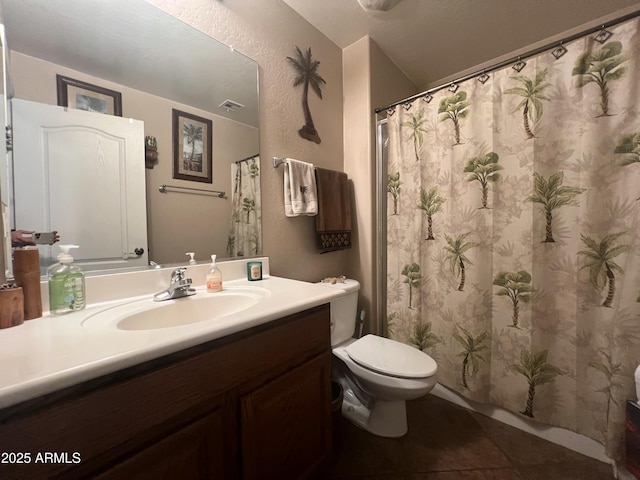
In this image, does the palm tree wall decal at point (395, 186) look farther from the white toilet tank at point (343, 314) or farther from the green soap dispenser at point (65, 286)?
the green soap dispenser at point (65, 286)

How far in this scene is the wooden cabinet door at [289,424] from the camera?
28.0 inches

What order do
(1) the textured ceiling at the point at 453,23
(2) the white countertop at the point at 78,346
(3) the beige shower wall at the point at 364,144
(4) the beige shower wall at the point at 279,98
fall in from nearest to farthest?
(2) the white countertop at the point at 78,346 → (4) the beige shower wall at the point at 279,98 → (1) the textured ceiling at the point at 453,23 → (3) the beige shower wall at the point at 364,144

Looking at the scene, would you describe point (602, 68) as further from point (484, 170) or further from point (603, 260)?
point (603, 260)

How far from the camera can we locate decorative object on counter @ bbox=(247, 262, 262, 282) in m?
1.21

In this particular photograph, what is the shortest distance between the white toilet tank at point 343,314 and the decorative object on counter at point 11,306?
3.71 ft

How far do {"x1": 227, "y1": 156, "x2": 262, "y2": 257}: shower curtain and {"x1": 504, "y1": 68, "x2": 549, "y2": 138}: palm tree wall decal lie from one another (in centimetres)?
133

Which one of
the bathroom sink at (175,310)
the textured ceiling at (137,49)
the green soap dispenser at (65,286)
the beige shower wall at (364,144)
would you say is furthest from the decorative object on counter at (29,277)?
A: the beige shower wall at (364,144)

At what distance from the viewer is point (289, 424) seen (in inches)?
32.2

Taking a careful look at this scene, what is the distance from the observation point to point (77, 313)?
2.46ft

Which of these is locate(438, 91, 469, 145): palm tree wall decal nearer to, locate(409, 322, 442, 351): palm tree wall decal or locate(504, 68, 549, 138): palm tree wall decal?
locate(504, 68, 549, 138): palm tree wall decal

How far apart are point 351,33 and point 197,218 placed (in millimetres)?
1575

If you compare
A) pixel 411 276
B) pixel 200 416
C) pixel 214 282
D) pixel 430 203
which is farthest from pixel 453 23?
pixel 200 416

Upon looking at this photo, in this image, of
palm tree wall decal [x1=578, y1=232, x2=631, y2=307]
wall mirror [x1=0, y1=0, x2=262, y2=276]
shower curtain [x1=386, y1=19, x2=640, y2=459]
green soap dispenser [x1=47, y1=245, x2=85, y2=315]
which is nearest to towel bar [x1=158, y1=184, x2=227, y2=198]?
wall mirror [x1=0, y1=0, x2=262, y2=276]

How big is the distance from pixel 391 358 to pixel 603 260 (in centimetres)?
100
